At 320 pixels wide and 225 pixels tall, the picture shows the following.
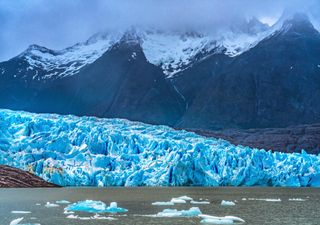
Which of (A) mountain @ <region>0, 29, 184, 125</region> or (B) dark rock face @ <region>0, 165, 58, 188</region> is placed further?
(A) mountain @ <region>0, 29, 184, 125</region>

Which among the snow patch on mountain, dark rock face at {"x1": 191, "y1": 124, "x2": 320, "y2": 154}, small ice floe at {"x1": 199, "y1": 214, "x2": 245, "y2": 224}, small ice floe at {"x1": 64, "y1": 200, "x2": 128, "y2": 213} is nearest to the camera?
small ice floe at {"x1": 199, "y1": 214, "x2": 245, "y2": 224}

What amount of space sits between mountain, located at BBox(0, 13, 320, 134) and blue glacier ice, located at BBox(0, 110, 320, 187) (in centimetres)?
8523

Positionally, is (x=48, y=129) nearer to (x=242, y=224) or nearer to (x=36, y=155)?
→ (x=36, y=155)

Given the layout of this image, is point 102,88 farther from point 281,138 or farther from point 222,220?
→ point 222,220

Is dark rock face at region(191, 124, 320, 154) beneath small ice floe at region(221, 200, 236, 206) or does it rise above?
above

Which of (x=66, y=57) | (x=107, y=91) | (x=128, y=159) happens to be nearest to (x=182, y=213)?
(x=128, y=159)

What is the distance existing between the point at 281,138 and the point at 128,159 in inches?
2161

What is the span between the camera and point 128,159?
57875mm

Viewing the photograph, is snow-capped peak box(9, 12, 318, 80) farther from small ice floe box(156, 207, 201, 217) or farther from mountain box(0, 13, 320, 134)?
small ice floe box(156, 207, 201, 217)

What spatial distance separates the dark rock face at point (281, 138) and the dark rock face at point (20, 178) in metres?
47.7

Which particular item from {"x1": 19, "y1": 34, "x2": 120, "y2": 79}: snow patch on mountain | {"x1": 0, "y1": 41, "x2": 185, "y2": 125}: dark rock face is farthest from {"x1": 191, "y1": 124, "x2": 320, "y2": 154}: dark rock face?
{"x1": 19, "y1": 34, "x2": 120, "y2": 79}: snow patch on mountain

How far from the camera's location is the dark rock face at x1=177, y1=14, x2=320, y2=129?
497 feet

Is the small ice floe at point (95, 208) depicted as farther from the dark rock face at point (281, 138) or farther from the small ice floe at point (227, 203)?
the dark rock face at point (281, 138)

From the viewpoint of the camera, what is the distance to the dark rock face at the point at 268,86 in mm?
151625
